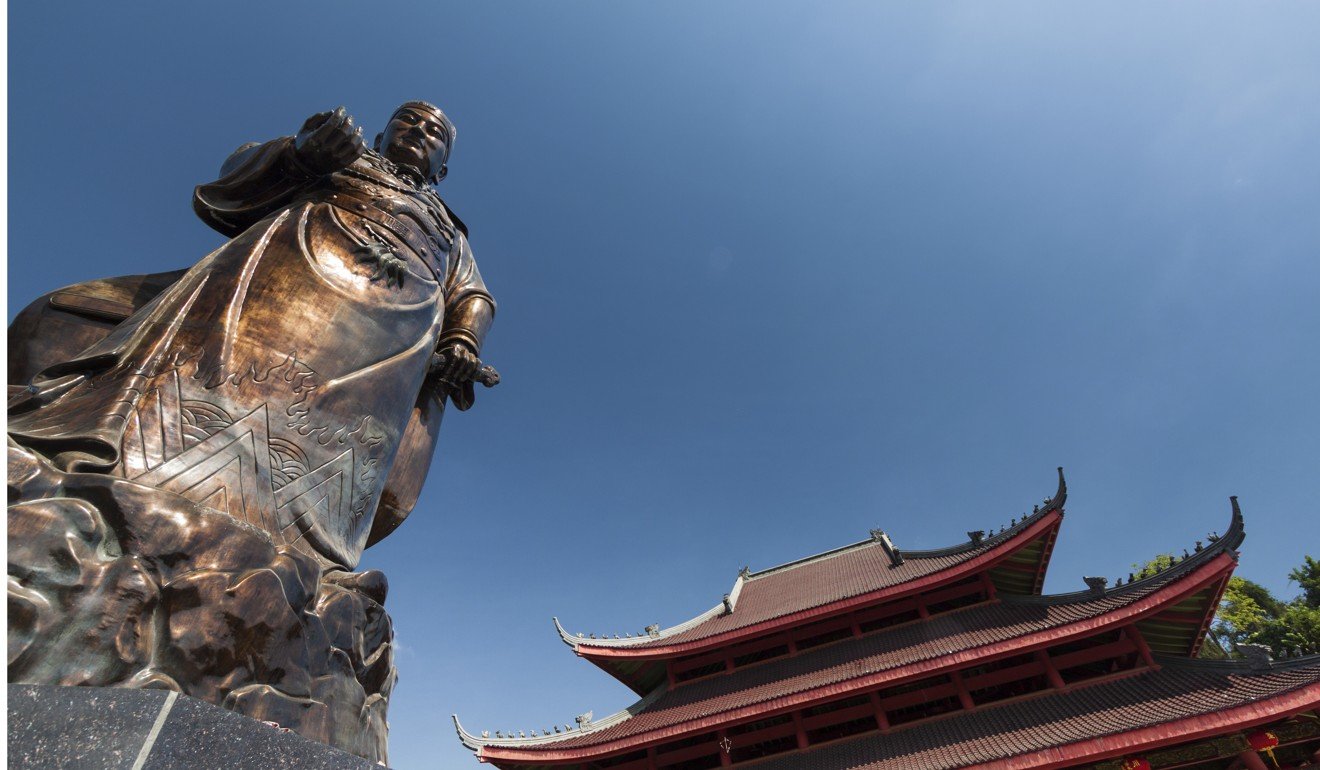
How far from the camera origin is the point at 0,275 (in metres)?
1.24

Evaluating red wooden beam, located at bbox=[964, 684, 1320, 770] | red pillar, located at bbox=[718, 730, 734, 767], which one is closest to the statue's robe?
red wooden beam, located at bbox=[964, 684, 1320, 770]

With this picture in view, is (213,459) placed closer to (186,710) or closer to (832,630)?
(186,710)

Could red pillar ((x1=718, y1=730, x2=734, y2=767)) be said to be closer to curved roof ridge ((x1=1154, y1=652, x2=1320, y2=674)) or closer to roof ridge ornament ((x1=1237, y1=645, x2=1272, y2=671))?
curved roof ridge ((x1=1154, y1=652, x2=1320, y2=674))

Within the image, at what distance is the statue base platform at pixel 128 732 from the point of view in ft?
3.87

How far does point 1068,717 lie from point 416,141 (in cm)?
1184

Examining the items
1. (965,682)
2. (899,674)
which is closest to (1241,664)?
(965,682)

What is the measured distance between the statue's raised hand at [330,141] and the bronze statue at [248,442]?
0.01 meters

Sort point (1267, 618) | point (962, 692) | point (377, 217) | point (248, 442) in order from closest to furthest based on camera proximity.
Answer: point (248, 442) → point (377, 217) → point (962, 692) → point (1267, 618)

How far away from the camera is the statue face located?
430 centimetres

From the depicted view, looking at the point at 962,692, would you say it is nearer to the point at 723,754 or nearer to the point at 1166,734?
the point at 1166,734

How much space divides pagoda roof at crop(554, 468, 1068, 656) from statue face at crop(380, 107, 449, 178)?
11.7 meters

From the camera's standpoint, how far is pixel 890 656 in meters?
11.6

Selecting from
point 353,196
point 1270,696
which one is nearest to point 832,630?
point 1270,696

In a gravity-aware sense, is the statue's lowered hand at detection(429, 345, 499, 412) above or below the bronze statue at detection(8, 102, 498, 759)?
above
